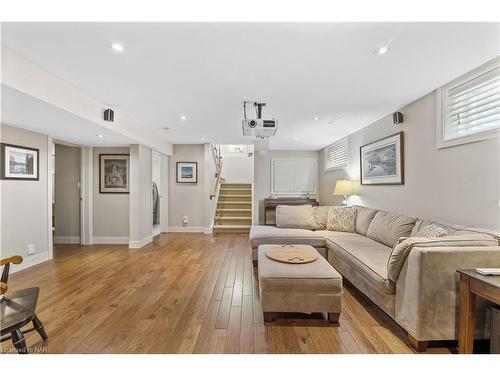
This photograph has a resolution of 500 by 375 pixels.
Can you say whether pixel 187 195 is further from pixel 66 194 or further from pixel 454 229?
pixel 454 229

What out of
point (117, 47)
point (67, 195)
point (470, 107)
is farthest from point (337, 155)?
point (67, 195)

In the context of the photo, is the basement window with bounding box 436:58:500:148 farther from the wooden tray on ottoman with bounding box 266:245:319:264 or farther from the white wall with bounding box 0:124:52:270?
the white wall with bounding box 0:124:52:270

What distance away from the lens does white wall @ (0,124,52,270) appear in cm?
320

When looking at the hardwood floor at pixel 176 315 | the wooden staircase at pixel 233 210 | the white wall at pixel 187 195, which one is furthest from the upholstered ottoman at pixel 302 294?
the white wall at pixel 187 195

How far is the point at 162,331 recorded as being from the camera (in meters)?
1.92

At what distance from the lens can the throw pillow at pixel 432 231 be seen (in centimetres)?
204

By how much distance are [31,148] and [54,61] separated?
2227mm

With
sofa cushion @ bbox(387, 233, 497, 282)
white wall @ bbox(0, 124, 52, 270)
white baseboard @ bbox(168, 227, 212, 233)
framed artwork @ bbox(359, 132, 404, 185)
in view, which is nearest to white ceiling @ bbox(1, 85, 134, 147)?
white wall @ bbox(0, 124, 52, 270)

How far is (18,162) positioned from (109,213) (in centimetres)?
183

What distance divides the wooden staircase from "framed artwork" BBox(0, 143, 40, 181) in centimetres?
355

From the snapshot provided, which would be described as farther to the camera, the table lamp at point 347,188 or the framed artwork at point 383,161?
the table lamp at point 347,188

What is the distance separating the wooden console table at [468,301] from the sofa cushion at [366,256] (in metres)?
0.43

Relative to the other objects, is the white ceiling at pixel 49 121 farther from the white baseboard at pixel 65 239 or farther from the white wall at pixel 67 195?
the white baseboard at pixel 65 239
